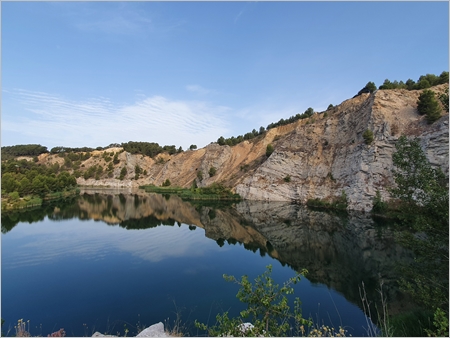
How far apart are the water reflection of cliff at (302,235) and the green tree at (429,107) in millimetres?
15327

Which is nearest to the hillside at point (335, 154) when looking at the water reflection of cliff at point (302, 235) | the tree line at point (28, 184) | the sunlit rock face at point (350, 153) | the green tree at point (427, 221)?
the sunlit rock face at point (350, 153)

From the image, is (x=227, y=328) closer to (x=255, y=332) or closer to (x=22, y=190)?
(x=255, y=332)

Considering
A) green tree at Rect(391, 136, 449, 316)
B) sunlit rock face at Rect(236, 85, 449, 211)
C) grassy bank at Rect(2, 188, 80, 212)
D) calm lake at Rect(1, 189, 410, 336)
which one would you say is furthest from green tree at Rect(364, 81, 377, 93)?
grassy bank at Rect(2, 188, 80, 212)

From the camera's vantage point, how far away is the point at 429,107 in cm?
3481

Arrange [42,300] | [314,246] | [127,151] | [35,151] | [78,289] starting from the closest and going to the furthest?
[42,300] < [78,289] < [314,246] < [127,151] < [35,151]

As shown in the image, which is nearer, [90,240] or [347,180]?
[90,240]

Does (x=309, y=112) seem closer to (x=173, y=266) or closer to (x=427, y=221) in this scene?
(x=173, y=266)

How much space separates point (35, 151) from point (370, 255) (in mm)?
127392

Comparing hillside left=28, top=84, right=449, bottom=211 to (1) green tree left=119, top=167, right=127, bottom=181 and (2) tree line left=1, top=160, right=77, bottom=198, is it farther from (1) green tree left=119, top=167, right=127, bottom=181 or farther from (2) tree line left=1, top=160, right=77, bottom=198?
(2) tree line left=1, top=160, right=77, bottom=198

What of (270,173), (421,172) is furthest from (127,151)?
(421,172)

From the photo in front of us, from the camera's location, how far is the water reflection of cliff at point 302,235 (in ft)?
49.3

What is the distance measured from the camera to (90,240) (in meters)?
22.8

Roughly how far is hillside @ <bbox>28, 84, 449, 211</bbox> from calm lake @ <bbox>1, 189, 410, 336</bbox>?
7.16 metres

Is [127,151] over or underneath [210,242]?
over
